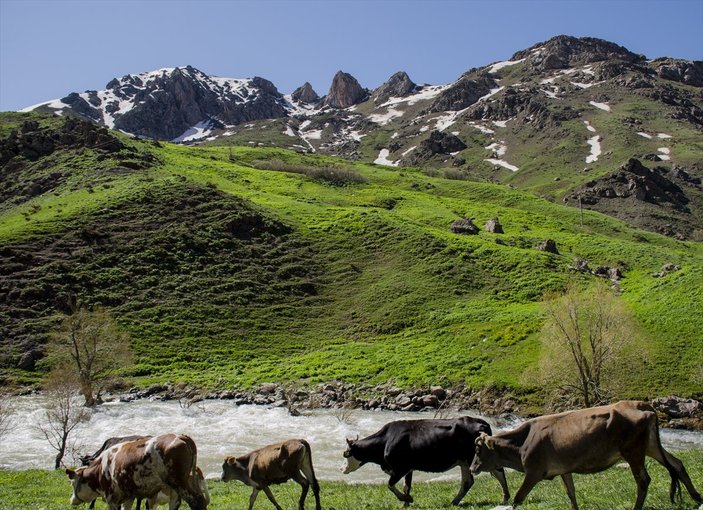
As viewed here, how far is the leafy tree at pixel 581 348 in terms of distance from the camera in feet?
133

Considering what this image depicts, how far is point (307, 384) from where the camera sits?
2110 inches

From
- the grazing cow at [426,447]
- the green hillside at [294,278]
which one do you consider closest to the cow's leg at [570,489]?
the grazing cow at [426,447]

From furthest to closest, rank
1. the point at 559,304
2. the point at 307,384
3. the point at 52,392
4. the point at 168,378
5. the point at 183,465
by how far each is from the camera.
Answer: the point at 168,378, the point at 307,384, the point at 559,304, the point at 52,392, the point at 183,465

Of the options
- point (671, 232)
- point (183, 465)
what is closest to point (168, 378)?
point (183, 465)

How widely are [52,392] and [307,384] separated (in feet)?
74.9

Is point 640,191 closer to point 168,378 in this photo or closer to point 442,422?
point 168,378

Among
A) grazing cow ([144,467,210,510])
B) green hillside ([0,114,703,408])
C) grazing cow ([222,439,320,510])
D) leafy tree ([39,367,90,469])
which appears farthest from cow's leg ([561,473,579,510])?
green hillside ([0,114,703,408])

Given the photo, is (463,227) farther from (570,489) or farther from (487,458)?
(570,489)

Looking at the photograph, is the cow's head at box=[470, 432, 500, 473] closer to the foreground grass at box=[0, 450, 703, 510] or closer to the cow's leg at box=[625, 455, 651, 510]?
the foreground grass at box=[0, 450, 703, 510]

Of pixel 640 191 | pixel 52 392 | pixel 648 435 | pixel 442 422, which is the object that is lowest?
pixel 52 392

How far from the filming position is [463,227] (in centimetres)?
10225

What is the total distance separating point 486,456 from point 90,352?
49.8 meters

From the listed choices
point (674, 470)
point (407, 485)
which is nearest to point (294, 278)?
point (407, 485)

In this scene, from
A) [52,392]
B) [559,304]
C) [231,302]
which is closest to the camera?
[52,392]
